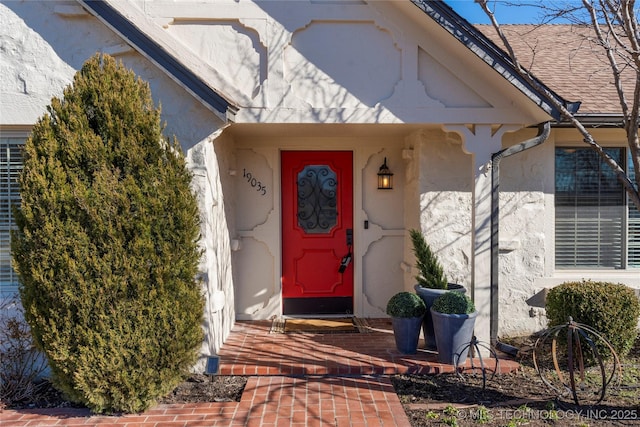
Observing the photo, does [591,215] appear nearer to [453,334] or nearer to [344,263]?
[453,334]

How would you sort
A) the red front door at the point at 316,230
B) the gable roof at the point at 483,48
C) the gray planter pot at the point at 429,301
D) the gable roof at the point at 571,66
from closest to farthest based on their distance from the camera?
the gable roof at the point at 483,48 < the gray planter pot at the point at 429,301 < the gable roof at the point at 571,66 < the red front door at the point at 316,230

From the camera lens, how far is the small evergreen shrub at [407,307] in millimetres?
4996

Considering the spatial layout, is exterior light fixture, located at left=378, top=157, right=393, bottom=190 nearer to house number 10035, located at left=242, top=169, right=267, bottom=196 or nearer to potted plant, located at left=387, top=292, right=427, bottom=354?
house number 10035, located at left=242, top=169, right=267, bottom=196

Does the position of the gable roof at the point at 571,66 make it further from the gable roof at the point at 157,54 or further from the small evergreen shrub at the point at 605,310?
the gable roof at the point at 157,54

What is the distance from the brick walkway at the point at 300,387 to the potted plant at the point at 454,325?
0.17 meters

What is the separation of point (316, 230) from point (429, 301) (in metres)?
2.11

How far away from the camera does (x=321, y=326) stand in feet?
20.2

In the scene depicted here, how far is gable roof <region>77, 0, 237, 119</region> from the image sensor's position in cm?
429

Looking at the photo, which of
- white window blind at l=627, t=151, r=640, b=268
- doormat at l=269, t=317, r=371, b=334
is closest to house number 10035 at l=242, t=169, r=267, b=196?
doormat at l=269, t=317, r=371, b=334

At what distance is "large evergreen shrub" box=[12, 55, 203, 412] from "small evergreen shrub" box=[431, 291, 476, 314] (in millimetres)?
2679

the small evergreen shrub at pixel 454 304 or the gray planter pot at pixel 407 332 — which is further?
the gray planter pot at pixel 407 332

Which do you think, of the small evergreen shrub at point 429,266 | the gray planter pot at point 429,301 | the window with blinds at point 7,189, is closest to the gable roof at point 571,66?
the small evergreen shrub at point 429,266

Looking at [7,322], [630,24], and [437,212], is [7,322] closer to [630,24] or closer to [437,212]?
[437,212]

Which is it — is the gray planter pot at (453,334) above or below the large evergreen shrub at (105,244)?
below
